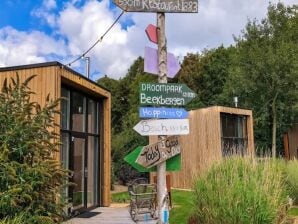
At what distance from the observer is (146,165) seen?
204 inches

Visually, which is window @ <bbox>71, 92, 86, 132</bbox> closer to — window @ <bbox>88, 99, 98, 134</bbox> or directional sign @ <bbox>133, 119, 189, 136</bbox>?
window @ <bbox>88, 99, 98, 134</bbox>

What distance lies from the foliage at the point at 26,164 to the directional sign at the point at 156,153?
1150mm

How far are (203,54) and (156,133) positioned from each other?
27.0 m

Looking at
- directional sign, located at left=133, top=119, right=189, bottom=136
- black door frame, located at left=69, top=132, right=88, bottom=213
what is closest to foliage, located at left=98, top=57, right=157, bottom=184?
black door frame, located at left=69, top=132, right=88, bottom=213

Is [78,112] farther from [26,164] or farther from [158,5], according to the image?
[158,5]

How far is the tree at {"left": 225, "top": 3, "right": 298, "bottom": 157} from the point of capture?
22.1 m

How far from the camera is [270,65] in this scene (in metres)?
22.1

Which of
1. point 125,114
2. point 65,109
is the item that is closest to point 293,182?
point 65,109

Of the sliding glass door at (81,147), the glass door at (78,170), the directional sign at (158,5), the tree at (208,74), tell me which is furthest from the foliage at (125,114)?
the directional sign at (158,5)

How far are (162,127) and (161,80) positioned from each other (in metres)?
0.58

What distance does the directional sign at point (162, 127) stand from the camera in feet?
17.0

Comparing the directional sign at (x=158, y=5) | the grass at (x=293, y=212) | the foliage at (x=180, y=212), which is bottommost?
the grass at (x=293, y=212)

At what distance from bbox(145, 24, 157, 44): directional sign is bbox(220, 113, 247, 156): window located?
41.3ft

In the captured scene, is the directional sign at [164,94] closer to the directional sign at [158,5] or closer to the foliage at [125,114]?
the directional sign at [158,5]
